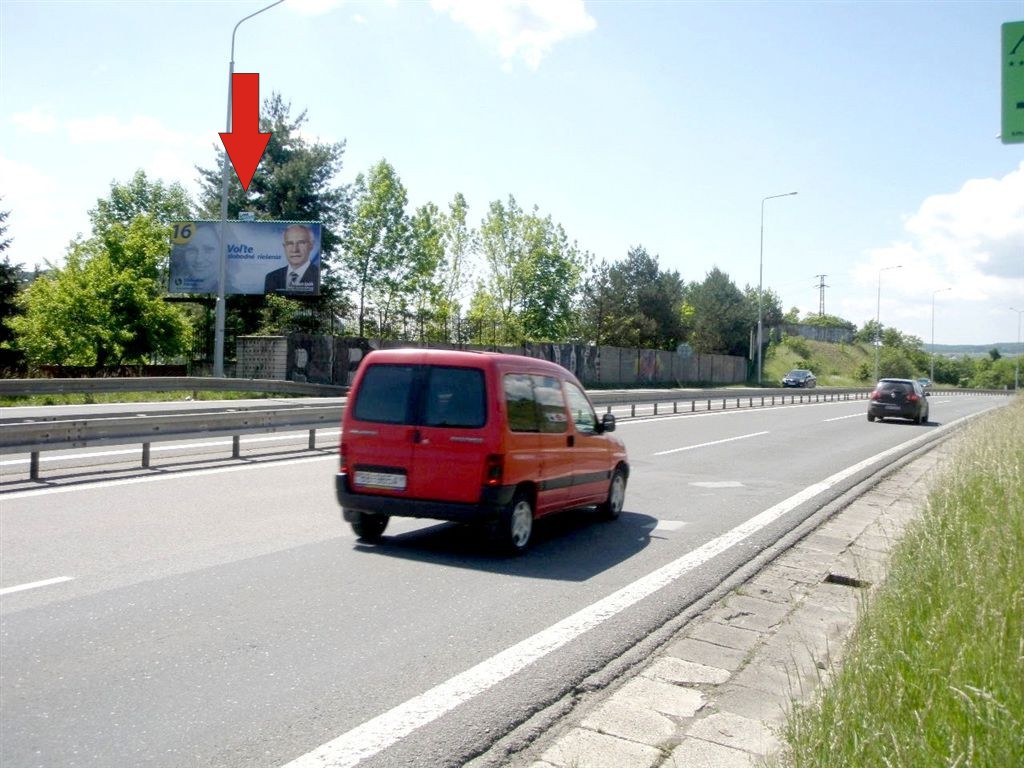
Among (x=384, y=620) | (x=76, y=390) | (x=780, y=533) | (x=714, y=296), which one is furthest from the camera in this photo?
(x=714, y=296)

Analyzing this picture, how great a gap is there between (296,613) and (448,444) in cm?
231

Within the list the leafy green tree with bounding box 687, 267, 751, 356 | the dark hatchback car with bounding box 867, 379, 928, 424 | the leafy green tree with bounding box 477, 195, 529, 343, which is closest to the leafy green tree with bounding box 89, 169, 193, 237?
the leafy green tree with bounding box 477, 195, 529, 343

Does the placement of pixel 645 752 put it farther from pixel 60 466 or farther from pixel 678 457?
pixel 678 457

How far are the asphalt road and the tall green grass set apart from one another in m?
1.48

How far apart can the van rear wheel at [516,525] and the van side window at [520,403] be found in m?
0.62

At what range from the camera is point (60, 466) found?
13969 mm

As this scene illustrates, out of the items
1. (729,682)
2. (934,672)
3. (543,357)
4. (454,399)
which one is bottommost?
(729,682)

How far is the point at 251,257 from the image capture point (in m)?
43.1

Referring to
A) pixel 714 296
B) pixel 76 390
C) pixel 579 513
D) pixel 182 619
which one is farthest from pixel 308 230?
pixel 714 296

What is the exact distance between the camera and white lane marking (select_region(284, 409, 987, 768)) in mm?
A: 4227

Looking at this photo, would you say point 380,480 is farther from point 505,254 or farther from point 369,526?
point 505,254

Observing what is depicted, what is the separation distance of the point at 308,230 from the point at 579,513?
110 feet

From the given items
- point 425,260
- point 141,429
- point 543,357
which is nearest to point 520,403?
point 141,429

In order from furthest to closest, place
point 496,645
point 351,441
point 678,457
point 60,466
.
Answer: point 678,457, point 60,466, point 351,441, point 496,645
